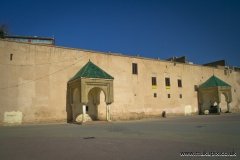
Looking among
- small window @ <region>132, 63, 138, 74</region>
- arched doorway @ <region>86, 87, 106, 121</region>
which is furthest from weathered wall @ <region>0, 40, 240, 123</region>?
small window @ <region>132, 63, 138, 74</region>

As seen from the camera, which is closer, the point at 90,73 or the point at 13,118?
the point at 13,118

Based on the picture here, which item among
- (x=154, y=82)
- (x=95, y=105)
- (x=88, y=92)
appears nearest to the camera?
(x=88, y=92)

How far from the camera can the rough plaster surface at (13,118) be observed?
18.2 m

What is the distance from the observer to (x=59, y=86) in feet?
68.7

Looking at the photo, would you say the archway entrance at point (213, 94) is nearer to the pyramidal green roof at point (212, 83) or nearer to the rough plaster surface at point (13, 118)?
the pyramidal green roof at point (212, 83)

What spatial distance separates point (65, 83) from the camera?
21344 mm

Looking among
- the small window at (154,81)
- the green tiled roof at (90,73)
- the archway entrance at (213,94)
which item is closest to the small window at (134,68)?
the small window at (154,81)

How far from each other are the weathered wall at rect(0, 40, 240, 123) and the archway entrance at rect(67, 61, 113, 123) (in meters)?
0.77

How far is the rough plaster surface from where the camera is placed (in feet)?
59.9

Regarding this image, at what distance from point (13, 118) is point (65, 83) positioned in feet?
18.5

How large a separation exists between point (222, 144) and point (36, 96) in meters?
16.8

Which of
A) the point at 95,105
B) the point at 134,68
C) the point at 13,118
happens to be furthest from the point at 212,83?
the point at 13,118

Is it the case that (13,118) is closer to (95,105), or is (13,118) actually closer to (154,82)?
(95,105)

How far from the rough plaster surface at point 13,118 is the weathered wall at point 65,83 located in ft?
1.06
